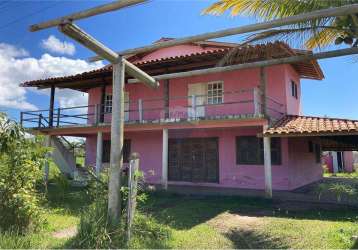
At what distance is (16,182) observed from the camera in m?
6.05

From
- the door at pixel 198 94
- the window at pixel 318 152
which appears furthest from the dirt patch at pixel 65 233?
the window at pixel 318 152

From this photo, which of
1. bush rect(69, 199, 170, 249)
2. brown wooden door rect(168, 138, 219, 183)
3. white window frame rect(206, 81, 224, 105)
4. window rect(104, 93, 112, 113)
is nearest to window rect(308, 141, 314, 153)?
brown wooden door rect(168, 138, 219, 183)

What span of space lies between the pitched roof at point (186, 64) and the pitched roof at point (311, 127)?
251cm

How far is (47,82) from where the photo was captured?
16312 millimetres

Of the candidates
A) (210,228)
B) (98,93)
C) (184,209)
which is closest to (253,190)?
(184,209)

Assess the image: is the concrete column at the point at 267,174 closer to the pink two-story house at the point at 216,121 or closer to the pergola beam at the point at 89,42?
the pink two-story house at the point at 216,121

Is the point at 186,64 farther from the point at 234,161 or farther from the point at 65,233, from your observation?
the point at 65,233

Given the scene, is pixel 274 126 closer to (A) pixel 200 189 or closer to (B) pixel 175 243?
(A) pixel 200 189

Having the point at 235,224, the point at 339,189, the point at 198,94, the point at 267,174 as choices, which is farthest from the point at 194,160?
the point at 339,189

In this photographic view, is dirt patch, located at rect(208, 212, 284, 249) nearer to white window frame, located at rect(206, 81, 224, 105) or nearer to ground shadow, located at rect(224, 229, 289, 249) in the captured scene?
ground shadow, located at rect(224, 229, 289, 249)

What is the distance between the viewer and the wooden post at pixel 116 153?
5.35 m

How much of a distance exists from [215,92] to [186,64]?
6.11 feet

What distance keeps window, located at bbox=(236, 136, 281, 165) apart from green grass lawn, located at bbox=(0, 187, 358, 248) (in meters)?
2.97

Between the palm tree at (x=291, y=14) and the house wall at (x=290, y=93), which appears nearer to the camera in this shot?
the palm tree at (x=291, y=14)
